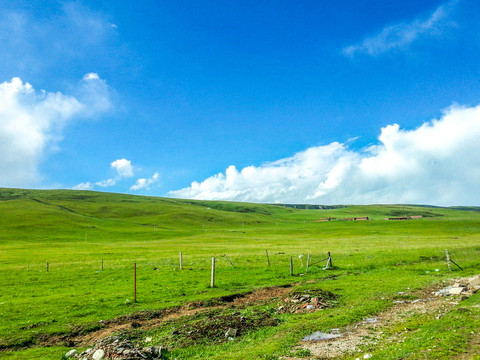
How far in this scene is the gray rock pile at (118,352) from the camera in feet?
41.2

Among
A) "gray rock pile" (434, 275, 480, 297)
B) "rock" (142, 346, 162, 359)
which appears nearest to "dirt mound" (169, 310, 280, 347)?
"rock" (142, 346, 162, 359)

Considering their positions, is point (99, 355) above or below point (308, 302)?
above

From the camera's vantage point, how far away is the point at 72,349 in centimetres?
1518

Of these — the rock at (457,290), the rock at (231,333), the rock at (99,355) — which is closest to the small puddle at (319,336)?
the rock at (231,333)

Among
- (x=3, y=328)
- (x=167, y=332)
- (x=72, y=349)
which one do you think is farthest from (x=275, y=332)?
(x=3, y=328)

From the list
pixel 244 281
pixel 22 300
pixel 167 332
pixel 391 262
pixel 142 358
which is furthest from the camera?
pixel 391 262

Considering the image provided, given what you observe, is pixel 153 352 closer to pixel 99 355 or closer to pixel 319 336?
pixel 99 355

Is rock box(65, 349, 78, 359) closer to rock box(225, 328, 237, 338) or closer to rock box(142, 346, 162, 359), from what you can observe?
rock box(142, 346, 162, 359)

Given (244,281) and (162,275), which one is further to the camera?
(162,275)

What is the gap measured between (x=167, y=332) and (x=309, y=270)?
24587mm

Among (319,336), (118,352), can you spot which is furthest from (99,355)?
(319,336)

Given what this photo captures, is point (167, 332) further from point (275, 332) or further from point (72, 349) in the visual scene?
point (275, 332)

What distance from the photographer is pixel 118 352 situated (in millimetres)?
12789

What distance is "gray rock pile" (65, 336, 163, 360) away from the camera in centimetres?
1255
